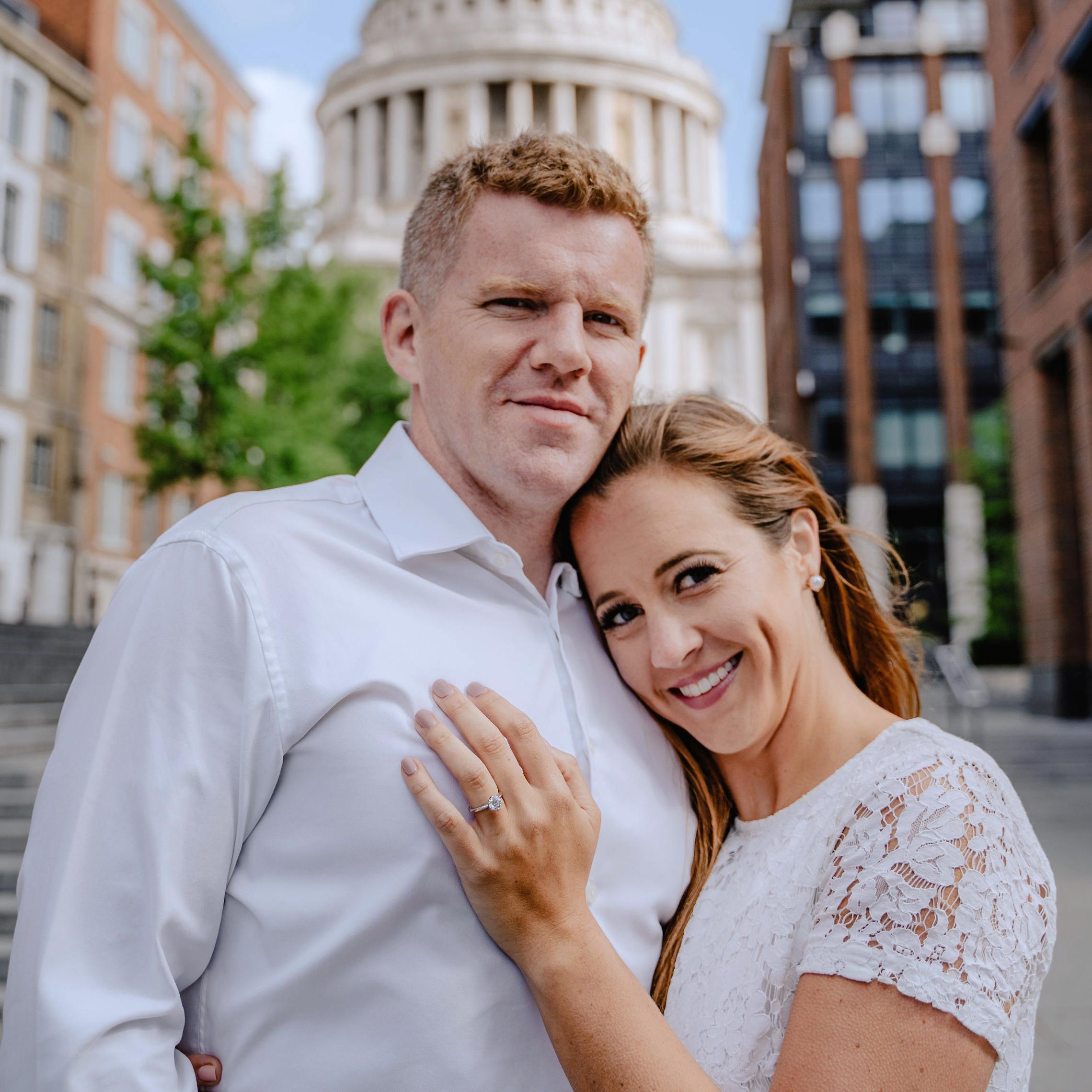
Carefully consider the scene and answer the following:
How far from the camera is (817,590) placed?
2699 millimetres

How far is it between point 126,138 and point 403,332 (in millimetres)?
32336

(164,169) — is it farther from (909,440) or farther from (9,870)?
(9,870)

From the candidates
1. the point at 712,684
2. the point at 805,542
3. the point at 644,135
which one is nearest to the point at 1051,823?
the point at 805,542

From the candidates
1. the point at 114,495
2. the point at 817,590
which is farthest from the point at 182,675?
the point at 114,495

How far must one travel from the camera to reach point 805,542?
263 cm

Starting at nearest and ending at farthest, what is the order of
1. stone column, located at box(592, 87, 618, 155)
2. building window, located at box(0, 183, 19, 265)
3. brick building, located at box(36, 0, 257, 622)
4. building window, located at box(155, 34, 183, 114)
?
building window, located at box(0, 183, 19, 265), brick building, located at box(36, 0, 257, 622), building window, located at box(155, 34, 183, 114), stone column, located at box(592, 87, 618, 155)

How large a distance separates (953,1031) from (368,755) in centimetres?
108

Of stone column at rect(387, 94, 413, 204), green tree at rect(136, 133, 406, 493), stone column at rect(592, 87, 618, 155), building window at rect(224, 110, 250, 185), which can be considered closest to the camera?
green tree at rect(136, 133, 406, 493)

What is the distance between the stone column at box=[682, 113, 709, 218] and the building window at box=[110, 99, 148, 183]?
41.4 meters

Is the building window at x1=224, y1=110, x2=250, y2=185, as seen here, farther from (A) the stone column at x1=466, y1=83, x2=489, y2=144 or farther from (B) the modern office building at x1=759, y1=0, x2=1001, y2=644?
(A) the stone column at x1=466, y1=83, x2=489, y2=144

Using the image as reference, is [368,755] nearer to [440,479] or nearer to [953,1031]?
[440,479]

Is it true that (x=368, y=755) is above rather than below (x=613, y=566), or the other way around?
below

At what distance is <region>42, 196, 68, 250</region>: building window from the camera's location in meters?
27.7

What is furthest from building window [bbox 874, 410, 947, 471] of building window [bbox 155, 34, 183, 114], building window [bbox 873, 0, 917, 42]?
building window [bbox 155, 34, 183, 114]
